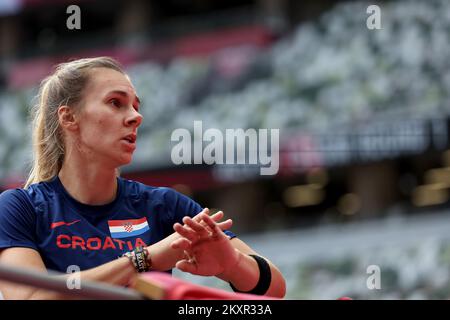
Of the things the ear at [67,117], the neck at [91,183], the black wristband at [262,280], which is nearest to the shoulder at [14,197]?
the neck at [91,183]

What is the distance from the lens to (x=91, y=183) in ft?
9.33

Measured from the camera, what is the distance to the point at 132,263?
254 cm

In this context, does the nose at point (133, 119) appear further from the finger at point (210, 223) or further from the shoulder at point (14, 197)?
the finger at point (210, 223)

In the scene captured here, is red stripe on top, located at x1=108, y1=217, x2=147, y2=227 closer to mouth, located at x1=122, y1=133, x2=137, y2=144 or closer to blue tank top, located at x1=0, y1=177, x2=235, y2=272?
blue tank top, located at x1=0, y1=177, x2=235, y2=272

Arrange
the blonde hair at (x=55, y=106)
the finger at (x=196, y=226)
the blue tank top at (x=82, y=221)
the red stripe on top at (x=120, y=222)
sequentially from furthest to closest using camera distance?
the blonde hair at (x=55, y=106) < the red stripe on top at (x=120, y=222) < the blue tank top at (x=82, y=221) < the finger at (x=196, y=226)

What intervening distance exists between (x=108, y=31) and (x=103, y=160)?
17.1 m

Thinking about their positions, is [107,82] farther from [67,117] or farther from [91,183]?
[91,183]

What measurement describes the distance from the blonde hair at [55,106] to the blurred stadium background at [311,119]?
31.2ft

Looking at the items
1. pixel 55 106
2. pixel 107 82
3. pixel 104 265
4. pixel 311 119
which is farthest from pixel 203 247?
pixel 311 119

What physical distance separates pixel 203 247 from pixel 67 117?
0.69 meters

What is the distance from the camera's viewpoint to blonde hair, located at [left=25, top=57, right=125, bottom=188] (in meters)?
2.90

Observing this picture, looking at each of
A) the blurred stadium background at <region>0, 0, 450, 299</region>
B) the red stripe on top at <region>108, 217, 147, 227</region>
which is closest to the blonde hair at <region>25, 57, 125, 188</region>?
the red stripe on top at <region>108, 217, 147, 227</region>

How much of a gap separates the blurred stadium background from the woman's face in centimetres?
956

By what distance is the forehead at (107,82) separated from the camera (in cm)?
285
